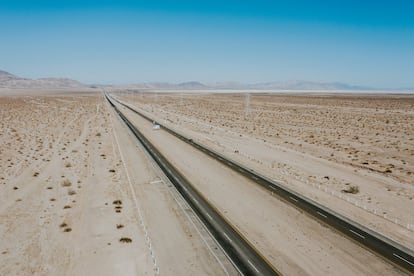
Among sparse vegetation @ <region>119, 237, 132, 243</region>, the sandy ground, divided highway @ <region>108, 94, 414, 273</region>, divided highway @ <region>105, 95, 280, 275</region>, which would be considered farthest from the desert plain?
divided highway @ <region>108, 94, 414, 273</region>

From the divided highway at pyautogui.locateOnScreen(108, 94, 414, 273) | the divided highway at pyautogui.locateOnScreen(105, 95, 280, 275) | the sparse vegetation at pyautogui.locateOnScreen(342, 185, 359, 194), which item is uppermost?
the divided highway at pyautogui.locateOnScreen(105, 95, 280, 275)

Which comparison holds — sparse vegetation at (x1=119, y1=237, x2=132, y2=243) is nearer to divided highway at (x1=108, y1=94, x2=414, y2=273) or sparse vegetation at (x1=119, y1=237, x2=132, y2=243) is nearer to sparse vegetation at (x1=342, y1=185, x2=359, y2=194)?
divided highway at (x1=108, y1=94, x2=414, y2=273)

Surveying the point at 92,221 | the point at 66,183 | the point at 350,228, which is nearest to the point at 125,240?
the point at 92,221

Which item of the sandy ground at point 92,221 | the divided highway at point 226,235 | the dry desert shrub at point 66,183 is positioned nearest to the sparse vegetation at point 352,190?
the divided highway at point 226,235

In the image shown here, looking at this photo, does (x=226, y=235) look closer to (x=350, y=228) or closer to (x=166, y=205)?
(x=166, y=205)

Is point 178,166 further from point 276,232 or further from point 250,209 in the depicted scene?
point 276,232

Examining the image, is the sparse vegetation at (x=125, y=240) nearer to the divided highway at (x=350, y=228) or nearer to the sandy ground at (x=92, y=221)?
the sandy ground at (x=92, y=221)
